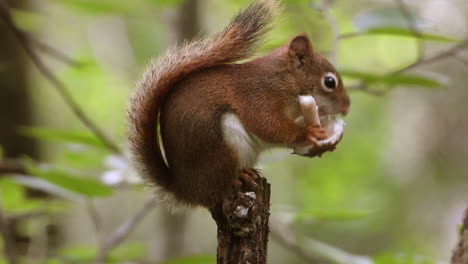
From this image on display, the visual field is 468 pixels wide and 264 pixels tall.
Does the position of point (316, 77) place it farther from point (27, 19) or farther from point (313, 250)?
point (27, 19)

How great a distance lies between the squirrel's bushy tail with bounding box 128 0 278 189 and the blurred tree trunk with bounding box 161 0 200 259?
1.34 metres

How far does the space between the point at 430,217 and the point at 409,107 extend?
97cm

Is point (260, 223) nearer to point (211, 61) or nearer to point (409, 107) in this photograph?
point (211, 61)

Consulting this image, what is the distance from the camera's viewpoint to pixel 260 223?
1303 millimetres

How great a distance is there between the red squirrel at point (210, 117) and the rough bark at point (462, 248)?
482 mm

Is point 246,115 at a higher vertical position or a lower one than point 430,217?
lower

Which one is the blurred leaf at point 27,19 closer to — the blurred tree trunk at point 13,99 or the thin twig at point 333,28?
the blurred tree trunk at point 13,99

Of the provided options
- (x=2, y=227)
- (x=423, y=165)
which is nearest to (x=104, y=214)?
(x=423, y=165)

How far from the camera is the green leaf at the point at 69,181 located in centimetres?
164

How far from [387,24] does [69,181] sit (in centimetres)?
105

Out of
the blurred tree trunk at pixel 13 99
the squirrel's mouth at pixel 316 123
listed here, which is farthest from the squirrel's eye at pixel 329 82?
the blurred tree trunk at pixel 13 99

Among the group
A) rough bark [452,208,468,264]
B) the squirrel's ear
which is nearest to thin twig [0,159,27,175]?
the squirrel's ear

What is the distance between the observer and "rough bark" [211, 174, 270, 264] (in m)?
1.27

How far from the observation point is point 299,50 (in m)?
1.78
